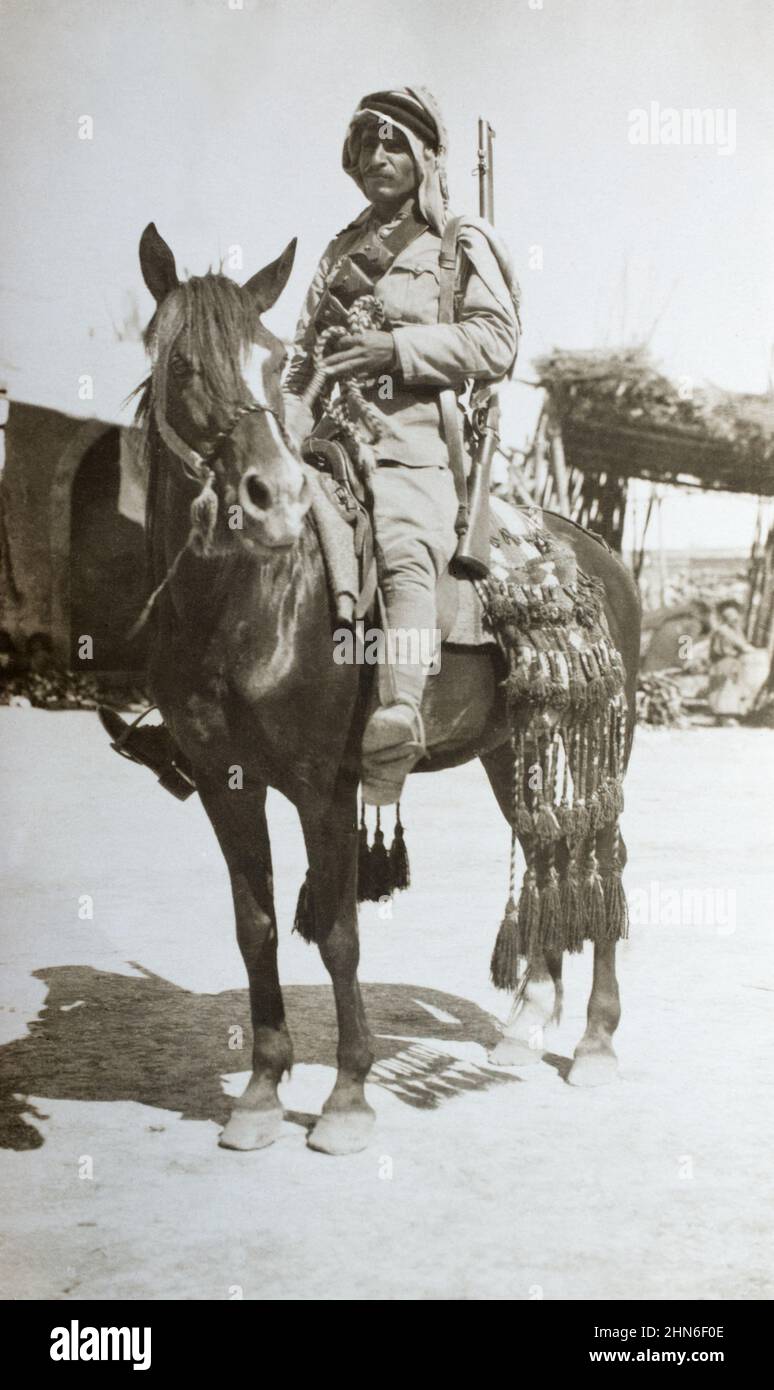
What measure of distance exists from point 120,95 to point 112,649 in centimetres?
147

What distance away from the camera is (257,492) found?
309cm

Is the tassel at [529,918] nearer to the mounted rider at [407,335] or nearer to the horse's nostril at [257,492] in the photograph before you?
the mounted rider at [407,335]

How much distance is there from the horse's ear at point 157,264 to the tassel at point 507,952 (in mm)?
1797

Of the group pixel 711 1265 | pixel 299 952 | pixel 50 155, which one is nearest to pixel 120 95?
pixel 50 155

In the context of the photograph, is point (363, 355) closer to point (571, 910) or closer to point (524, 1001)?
point (571, 910)

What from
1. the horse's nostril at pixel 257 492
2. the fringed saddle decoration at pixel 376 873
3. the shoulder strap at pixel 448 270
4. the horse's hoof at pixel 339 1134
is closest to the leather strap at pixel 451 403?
the shoulder strap at pixel 448 270

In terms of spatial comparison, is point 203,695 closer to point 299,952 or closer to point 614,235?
point 299,952

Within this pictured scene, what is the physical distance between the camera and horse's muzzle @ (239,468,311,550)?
3.08 metres

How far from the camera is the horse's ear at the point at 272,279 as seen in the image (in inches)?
130

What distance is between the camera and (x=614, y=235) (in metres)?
4.09

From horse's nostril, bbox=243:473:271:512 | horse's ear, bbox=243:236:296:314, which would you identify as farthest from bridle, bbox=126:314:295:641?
horse's ear, bbox=243:236:296:314

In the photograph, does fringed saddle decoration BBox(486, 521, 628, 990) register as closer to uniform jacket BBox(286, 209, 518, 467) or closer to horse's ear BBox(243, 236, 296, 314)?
uniform jacket BBox(286, 209, 518, 467)
